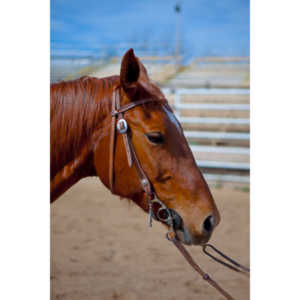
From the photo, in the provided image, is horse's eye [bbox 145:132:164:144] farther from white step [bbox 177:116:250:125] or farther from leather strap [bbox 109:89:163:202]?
white step [bbox 177:116:250:125]

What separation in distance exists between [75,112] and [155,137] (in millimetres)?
281

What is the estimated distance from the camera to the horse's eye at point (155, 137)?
1016 mm

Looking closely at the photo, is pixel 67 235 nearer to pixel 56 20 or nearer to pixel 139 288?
pixel 139 288

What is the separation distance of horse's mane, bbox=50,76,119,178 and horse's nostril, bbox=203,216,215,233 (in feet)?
1.56

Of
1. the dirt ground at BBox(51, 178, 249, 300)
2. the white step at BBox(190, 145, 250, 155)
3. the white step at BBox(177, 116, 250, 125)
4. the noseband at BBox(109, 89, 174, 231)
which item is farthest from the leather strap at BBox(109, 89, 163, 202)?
the white step at BBox(177, 116, 250, 125)

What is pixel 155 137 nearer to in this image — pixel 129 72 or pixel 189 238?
pixel 129 72

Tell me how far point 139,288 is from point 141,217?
1218 mm

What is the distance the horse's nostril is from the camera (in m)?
1.01

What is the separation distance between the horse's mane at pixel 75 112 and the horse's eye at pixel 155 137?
0.17 meters

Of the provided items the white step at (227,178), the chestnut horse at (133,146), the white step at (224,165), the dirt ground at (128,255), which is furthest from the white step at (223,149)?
the chestnut horse at (133,146)

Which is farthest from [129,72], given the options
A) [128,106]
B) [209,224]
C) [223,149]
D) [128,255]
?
[223,149]

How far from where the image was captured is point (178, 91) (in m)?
4.28
